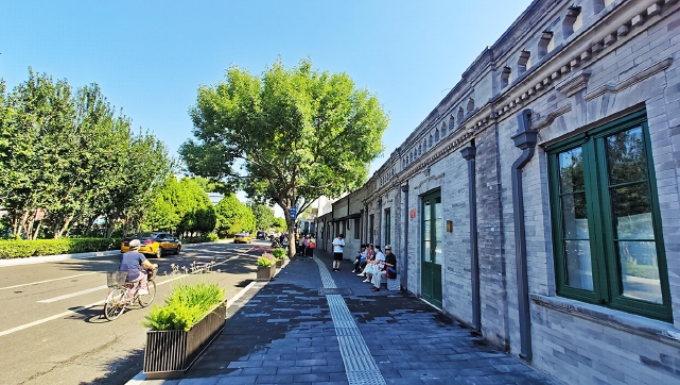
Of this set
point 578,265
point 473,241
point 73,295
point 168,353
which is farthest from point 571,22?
point 73,295

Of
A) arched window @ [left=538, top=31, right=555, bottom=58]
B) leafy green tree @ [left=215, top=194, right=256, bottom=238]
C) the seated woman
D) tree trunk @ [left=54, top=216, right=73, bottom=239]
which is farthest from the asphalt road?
leafy green tree @ [left=215, top=194, right=256, bottom=238]

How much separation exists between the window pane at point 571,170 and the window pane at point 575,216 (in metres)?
0.11

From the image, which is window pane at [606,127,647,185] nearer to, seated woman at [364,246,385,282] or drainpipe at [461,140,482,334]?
drainpipe at [461,140,482,334]

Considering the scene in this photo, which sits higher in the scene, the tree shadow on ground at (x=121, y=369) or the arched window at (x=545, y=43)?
the arched window at (x=545, y=43)

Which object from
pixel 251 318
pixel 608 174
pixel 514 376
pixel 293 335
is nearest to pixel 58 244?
pixel 251 318

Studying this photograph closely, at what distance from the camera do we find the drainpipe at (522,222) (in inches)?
167

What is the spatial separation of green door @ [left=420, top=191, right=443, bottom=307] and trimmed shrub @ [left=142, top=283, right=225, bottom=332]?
479 cm

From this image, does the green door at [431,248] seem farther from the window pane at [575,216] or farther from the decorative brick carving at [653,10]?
the decorative brick carving at [653,10]

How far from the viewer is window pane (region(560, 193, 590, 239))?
3.70 meters

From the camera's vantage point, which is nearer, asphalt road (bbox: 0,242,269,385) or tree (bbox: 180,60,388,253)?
asphalt road (bbox: 0,242,269,385)

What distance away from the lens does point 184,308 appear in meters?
4.01

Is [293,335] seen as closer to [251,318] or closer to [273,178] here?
[251,318]

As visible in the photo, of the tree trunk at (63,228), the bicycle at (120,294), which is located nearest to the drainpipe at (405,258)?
the bicycle at (120,294)

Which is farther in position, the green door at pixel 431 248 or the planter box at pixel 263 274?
the planter box at pixel 263 274
